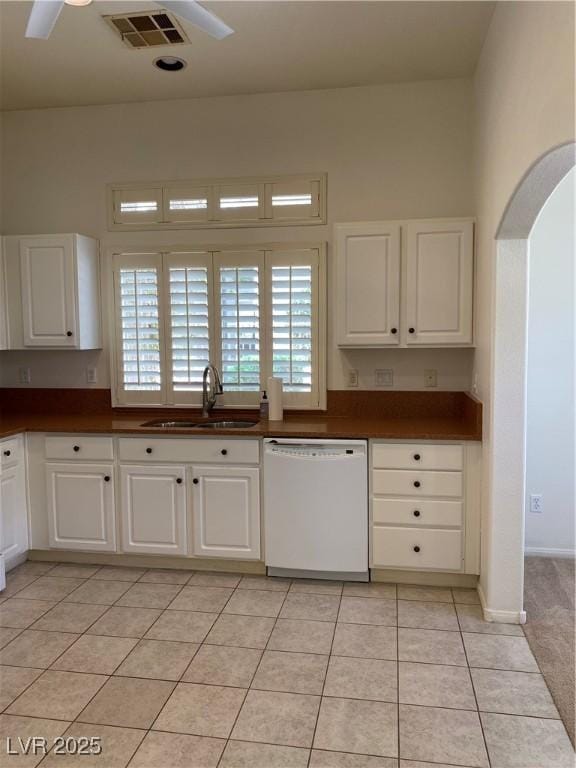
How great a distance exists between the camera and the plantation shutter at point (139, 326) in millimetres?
3992

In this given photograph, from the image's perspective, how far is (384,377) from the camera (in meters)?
3.83

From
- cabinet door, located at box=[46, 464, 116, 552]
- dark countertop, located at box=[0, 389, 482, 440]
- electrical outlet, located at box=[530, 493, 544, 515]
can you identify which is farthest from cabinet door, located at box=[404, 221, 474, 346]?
cabinet door, located at box=[46, 464, 116, 552]

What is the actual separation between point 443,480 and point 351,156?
7.13 feet

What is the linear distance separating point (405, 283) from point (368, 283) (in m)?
0.22

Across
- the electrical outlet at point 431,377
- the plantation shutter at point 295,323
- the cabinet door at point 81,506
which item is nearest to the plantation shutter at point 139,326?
the cabinet door at point 81,506

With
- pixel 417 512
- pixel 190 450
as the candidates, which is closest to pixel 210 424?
pixel 190 450

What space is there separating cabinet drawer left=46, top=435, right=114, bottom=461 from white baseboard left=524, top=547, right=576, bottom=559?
277cm

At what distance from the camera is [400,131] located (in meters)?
3.71

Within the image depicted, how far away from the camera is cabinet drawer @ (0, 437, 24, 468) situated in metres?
3.43

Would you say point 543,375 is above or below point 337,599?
above

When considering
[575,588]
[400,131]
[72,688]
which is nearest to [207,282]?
[400,131]

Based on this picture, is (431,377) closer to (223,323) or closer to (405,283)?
(405,283)

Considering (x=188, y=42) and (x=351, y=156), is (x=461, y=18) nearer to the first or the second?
(x=351, y=156)

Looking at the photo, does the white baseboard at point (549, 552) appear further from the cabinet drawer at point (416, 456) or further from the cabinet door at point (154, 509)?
the cabinet door at point (154, 509)
